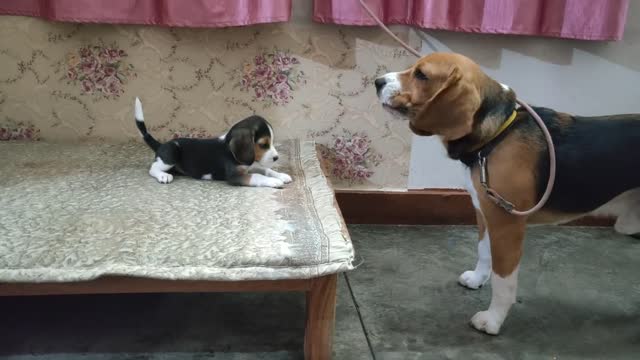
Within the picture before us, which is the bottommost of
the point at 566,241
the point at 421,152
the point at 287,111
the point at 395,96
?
the point at 566,241

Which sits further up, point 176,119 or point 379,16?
point 379,16

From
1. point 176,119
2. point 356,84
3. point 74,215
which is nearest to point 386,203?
point 356,84

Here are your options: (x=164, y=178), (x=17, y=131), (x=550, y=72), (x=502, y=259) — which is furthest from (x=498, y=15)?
(x=17, y=131)

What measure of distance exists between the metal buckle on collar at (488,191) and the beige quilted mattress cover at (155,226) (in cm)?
39

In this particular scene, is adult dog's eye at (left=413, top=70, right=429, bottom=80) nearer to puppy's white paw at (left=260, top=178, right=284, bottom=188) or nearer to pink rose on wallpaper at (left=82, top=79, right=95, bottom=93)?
puppy's white paw at (left=260, top=178, right=284, bottom=188)

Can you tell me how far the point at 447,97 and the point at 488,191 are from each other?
0.90ft

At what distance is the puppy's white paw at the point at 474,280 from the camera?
1902mm

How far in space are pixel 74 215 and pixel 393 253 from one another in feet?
3.65

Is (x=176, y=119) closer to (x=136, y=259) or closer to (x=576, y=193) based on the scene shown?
(x=136, y=259)

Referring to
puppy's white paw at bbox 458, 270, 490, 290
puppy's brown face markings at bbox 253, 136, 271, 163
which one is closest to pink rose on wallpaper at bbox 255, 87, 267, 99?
puppy's brown face markings at bbox 253, 136, 271, 163

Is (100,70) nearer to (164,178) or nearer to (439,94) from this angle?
(164,178)

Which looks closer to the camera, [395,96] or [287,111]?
[395,96]

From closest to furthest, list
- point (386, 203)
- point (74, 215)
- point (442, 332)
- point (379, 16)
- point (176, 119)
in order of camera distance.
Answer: point (74, 215) → point (442, 332) → point (379, 16) → point (176, 119) → point (386, 203)

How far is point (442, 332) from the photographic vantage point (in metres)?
1.67
